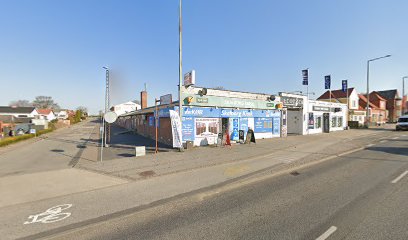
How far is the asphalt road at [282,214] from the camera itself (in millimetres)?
4004

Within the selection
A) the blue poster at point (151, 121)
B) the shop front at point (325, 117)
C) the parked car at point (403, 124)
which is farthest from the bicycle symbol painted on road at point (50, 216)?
the parked car at point (403, 124)

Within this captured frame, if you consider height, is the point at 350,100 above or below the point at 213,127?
A: above

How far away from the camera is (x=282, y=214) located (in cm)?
477

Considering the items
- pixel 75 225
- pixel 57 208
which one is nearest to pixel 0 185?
pixel 57 208

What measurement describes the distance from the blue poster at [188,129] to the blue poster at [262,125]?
705 cm

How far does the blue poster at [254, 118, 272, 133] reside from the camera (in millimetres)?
19936

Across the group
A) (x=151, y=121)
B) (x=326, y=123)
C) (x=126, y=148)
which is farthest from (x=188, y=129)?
(x=326, y=123)

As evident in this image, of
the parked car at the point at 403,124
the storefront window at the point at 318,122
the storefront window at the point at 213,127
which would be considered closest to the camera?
the storefront window at the point at 213,127

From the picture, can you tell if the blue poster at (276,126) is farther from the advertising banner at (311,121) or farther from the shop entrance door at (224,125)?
the advertising banner at (311,121)

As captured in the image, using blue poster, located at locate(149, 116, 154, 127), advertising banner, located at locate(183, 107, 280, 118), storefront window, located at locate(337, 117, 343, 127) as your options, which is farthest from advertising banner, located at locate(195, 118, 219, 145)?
storefront window, located at locate(337, 117, 343, 127)

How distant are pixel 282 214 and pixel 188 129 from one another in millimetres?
11041

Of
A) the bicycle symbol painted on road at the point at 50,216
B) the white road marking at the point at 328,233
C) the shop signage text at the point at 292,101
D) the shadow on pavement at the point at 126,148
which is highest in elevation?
the shop signage text at the point at 292,101

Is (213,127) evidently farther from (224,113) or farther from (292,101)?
(292,101)

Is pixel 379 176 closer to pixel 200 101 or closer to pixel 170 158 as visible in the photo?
pixel 170 158
